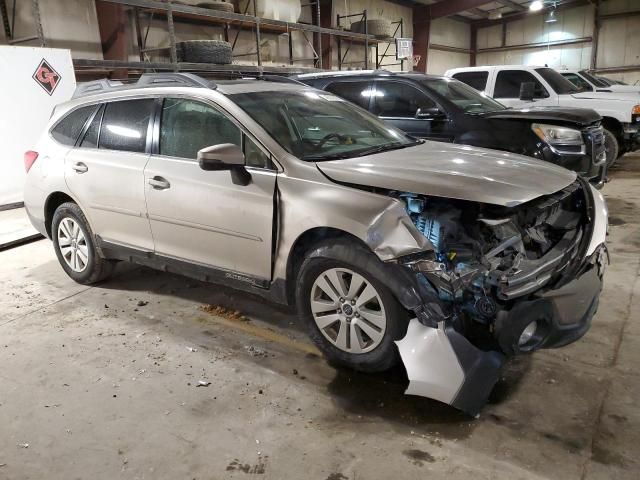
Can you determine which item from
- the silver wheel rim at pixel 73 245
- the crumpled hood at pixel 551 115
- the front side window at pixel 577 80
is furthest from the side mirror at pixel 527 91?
the silver wheel rim at pixel 73 245

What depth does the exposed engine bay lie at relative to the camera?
239cm

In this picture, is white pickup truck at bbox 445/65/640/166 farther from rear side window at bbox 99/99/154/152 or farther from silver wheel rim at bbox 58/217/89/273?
silver wheel rim at bbox 58/217/89/273

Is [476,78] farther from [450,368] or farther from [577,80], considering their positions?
[450,368]

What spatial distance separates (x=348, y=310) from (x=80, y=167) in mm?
2477

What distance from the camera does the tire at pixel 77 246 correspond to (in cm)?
410

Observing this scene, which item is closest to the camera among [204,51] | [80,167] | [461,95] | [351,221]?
[351,221]

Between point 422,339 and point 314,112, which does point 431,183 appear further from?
point 314,112

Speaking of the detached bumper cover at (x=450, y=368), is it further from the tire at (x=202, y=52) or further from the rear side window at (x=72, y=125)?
the tire at (x=202, y=52)

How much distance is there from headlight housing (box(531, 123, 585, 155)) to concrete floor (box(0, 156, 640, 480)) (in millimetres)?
2156

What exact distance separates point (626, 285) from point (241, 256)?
115 inches

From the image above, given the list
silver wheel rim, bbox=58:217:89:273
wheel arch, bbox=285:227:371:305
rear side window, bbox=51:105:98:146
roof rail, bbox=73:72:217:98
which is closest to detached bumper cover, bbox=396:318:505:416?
wheel arch, bbox=285:227:371:305

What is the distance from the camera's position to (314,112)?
3510 mm

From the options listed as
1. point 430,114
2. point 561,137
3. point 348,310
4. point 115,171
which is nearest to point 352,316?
point 348,310

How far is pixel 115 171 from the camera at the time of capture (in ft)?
11.9
